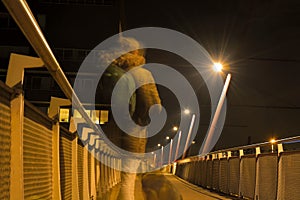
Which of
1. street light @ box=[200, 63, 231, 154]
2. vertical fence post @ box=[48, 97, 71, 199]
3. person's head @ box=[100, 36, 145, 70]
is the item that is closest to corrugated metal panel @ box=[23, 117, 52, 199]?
vertical fence post @ box=[48, 97, 71, 199]

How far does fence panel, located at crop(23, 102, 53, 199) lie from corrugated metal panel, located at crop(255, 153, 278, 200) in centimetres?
644

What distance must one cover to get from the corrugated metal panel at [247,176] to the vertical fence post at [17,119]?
31.6 feet

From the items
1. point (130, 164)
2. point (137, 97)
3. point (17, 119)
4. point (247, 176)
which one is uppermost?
point (137, 97)

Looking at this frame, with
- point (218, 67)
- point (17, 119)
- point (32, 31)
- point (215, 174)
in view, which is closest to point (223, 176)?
point (215, 174)

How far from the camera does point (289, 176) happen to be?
30.9 ft

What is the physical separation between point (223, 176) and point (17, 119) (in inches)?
544

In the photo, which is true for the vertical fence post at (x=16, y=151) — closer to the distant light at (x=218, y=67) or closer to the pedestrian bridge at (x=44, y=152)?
the pedestrian bridge at (x=44, y=152)

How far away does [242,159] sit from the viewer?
13789 mm

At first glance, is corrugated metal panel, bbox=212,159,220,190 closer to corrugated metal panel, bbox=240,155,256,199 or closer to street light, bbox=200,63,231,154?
corrugated metal panel, bbox=240,155,256,199

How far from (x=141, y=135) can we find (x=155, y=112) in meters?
0.19

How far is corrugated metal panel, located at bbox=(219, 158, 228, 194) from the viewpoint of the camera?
627 inches

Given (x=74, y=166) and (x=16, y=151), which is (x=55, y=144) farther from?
(x=16, y=151)

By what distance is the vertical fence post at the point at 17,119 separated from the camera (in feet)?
10.2

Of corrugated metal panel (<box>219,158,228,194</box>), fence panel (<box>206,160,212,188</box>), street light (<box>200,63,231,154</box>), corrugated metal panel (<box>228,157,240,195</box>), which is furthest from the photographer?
street light (<box>200,63,231,154</box>)
